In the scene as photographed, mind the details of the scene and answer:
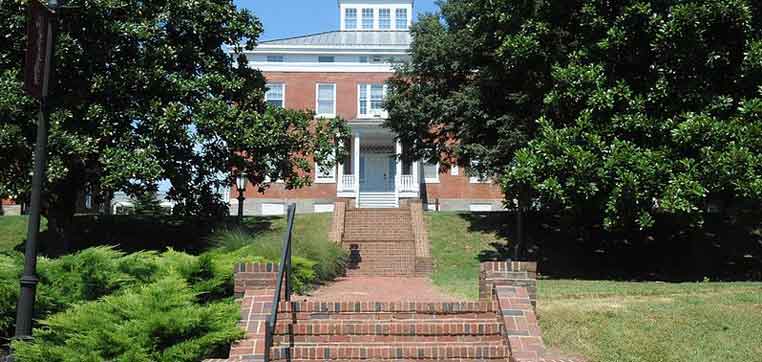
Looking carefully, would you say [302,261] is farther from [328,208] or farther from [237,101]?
[328,208]

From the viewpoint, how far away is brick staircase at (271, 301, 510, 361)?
8.09 m

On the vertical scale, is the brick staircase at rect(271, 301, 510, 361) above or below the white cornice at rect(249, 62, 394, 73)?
below

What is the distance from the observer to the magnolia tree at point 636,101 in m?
14.8

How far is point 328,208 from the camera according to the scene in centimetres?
3306

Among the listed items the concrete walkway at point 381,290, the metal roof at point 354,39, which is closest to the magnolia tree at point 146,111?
the concrete walkway at point 381,290

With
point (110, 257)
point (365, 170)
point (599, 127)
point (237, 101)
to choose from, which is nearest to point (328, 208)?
point (365, 170)

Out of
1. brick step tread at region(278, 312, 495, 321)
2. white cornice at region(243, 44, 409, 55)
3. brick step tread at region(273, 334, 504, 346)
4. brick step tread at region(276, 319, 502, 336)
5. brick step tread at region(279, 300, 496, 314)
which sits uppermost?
white cornice at region(243, 44, 409, 55)

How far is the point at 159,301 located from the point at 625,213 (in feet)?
35.1

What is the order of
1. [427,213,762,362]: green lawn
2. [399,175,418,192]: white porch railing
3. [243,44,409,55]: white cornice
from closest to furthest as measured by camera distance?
1. [427,213,762,362]: green lawn
2. [399,175,418,192]: white porch railing
3. [243,44,409,55]: white cornice

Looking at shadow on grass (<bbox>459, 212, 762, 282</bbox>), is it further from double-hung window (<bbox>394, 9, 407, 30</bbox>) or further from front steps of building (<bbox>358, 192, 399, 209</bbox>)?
double-hung window (<bbox>394, 9, 407, 30</bbox>)

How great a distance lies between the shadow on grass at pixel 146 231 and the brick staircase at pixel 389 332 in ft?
43.1

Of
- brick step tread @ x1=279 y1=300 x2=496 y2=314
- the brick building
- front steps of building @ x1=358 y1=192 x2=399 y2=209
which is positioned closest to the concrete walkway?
brick step tread @ x1=279 y1=300 x2=496 y2=314

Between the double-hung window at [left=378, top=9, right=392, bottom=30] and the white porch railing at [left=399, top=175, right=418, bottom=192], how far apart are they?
39.9 feet

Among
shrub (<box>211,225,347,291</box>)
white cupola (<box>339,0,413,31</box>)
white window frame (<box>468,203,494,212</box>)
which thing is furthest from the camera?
white cupola (<box>339,0,413,31</box>)
